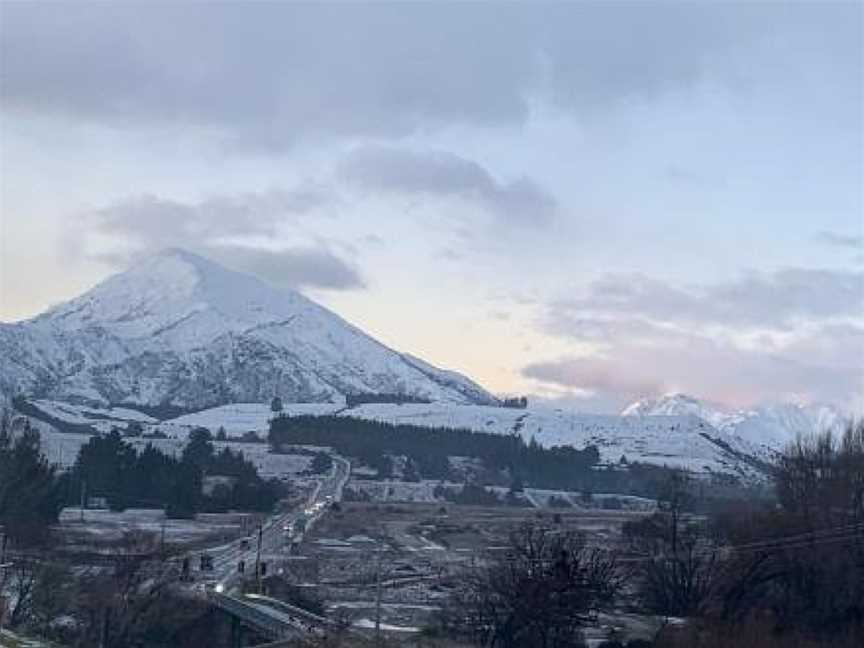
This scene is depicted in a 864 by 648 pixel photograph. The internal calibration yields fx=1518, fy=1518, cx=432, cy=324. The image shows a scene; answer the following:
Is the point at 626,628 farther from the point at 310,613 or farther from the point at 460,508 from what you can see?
the point at 460,508

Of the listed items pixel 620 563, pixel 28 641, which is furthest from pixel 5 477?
pixel 28 641

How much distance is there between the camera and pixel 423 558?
320 ft

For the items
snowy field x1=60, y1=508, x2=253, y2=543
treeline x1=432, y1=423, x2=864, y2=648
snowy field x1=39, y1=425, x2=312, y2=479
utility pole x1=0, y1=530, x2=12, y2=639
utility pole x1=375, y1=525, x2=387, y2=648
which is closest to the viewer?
utility pole x1=0, y1=530, x2=12, y2=639

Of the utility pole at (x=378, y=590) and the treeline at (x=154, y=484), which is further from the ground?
the treeline at (x=154, y=484)

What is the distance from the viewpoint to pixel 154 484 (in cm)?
13438

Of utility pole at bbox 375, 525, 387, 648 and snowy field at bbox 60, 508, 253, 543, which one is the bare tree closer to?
utility pole at bbox 375, 525, 387, 648

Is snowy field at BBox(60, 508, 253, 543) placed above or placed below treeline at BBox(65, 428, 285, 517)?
below

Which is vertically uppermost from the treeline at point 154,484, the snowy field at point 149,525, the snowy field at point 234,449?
the snowy field at point 234,449

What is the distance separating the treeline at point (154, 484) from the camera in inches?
5089

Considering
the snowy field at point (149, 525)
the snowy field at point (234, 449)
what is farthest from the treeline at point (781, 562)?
the snowy field at point (234, 449)

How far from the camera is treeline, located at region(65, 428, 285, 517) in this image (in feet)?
424

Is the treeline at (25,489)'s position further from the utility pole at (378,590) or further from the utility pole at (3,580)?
the utility pole at (378,590)

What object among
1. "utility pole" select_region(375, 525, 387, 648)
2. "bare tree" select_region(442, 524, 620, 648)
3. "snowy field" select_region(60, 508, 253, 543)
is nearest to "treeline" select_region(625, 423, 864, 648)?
"bare tree" select_region(442, 524, 620, 648)

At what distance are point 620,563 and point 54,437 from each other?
132m
